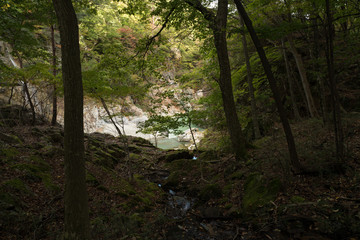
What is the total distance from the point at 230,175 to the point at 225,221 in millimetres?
2257

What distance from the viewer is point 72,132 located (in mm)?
3240

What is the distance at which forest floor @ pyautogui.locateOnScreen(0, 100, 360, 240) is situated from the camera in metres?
3.69

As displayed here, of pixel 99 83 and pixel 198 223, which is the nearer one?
pixel 198 223

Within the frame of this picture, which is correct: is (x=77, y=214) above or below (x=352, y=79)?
below

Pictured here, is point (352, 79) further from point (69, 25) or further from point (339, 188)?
point (69, 25)

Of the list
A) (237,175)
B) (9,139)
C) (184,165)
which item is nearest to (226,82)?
(237,175)

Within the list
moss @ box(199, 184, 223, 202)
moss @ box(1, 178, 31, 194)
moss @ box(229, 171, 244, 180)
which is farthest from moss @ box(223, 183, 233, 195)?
moss @ box(1, 178, 31, 194)

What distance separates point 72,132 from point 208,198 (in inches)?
186

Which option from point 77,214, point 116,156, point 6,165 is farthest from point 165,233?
point 116,156

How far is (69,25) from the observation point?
3.31 meters

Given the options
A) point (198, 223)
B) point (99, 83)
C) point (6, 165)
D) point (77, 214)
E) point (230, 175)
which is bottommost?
point (198, 223)

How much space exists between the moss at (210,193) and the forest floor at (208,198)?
0.03 meters

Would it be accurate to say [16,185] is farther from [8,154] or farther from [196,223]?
[196,223]

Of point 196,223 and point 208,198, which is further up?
point 208,198
